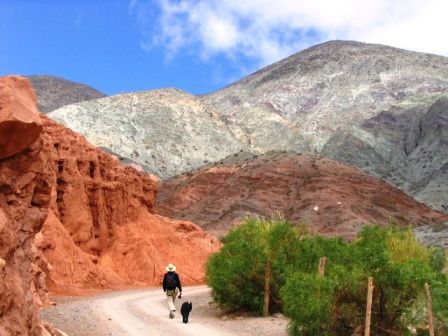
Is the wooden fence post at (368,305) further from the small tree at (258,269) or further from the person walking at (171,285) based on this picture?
the small tree at (258,269)

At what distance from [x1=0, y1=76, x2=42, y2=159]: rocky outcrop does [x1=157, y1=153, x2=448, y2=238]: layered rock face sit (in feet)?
229

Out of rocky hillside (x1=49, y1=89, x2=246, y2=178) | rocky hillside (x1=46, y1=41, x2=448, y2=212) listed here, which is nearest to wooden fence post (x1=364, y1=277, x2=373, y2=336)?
rocky hillside (x1=46, y1=41, x2=448, y2=212)

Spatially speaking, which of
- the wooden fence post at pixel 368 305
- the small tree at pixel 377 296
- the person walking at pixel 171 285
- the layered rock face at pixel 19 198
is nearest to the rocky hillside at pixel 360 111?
the person walking at pixel 171 285

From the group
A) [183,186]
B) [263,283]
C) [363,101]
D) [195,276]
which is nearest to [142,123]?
[183,186]

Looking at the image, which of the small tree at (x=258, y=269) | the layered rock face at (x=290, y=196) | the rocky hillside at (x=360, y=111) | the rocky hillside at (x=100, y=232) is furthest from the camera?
the rocky hillside at (x=360, y=111)

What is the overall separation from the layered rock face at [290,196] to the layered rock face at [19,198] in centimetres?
6915

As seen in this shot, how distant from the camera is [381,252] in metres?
13.5

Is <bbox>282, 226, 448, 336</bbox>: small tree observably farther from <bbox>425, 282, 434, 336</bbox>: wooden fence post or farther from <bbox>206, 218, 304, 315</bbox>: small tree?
<bbox>206, 218, 304, 315</bbox>: small tree

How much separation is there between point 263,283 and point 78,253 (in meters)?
18.7

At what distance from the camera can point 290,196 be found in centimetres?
9244

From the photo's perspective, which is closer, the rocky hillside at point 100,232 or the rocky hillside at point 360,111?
the rocky hillside at point 100,232

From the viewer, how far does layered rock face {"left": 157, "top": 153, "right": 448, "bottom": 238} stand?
3339 inches

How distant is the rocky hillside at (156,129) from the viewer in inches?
4528

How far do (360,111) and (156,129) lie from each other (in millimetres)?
51157
